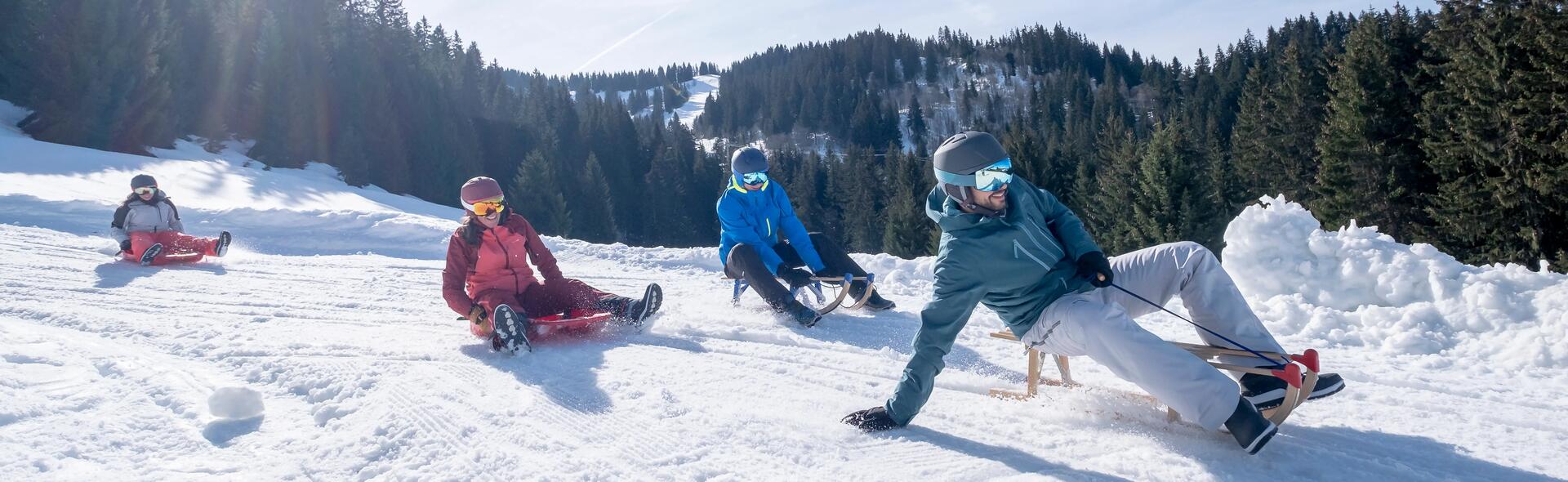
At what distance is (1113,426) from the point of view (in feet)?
11.6

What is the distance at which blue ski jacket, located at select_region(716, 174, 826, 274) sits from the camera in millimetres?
6754

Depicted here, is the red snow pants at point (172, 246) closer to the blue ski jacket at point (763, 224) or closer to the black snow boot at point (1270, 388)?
the blue ski jacket at point (763, 224)

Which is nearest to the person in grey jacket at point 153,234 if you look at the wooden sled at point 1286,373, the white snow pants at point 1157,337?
the white snow pants at point 1157,337

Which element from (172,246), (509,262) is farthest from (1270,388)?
(172,246)

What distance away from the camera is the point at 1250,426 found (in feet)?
9.67

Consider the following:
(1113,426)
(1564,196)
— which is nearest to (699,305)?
(1113,426)

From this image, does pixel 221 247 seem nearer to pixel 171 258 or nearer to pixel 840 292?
pixel 171 258

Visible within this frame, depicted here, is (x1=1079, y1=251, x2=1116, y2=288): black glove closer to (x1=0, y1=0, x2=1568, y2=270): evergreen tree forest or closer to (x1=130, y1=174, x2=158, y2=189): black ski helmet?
(x1=130, y1=174, x2=158, y2=189): black ski helmet

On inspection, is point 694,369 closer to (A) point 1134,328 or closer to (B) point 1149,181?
(A) point 1134,328

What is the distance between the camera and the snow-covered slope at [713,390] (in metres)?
3.30

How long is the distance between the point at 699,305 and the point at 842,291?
55.1 inches

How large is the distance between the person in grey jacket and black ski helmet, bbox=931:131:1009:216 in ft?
30.9

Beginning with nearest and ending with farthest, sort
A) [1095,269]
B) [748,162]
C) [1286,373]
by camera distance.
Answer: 1. [1286,373]
2. [1095,269]
3. [748,162]

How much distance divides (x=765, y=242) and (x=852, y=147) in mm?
76677
